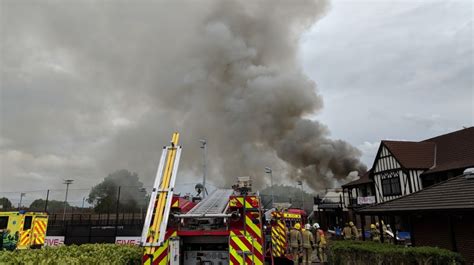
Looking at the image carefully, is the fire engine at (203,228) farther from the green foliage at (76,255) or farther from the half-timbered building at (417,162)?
the half-timbered building at (417,162)

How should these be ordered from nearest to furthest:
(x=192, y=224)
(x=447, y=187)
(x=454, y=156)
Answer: (x=192, y=224), (x=447, y=187), (x=454, y=156)

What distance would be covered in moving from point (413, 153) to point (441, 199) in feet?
62.0

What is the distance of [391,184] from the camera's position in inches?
964


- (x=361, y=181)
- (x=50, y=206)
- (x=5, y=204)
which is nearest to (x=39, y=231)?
(x=50, y=206)

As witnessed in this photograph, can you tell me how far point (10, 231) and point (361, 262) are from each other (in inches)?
564

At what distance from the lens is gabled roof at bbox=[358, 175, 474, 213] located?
22.9 ft

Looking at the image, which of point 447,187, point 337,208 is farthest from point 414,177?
point 447,187

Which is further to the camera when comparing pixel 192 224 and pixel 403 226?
pixel 403 226

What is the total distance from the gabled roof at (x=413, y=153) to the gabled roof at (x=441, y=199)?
1593 cm

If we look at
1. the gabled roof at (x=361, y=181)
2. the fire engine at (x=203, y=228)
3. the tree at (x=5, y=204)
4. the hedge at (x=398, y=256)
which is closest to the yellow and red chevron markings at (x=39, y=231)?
the fire engine at (x=203, y=228)

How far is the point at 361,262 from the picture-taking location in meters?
7.38

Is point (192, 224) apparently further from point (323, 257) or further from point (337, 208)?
point (337, 208)

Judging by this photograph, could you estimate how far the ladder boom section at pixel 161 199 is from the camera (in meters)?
4.48

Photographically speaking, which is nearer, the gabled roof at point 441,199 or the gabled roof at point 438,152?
the gabled roof at point 441,199
